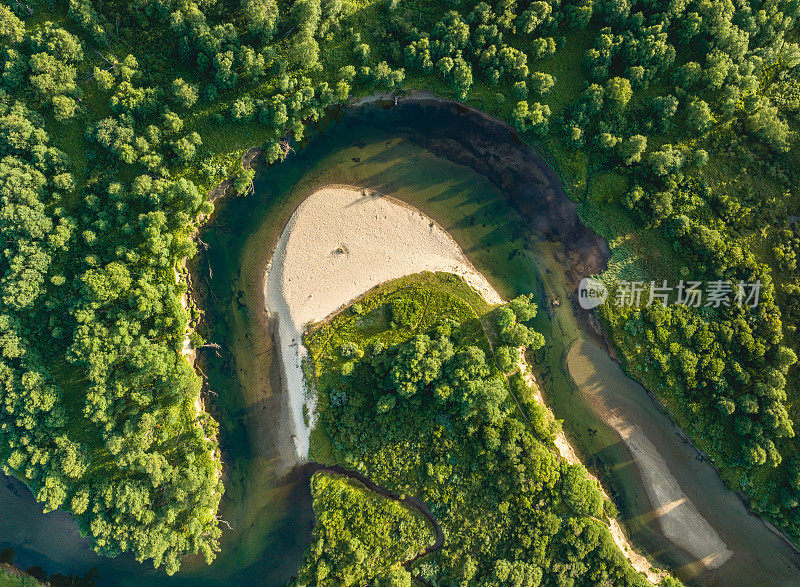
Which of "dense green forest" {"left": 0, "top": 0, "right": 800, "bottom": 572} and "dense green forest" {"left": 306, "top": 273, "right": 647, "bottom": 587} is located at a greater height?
"dense green forest" {"left": 0, "top": 0, "right": 800, "bottom": 572}

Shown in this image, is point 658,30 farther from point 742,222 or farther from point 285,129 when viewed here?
point 285,129

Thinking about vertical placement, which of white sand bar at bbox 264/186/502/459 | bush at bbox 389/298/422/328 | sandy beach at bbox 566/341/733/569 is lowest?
sandy beach at bbox 566/341/733/569

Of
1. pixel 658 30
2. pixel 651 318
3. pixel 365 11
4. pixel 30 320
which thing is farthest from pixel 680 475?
pixel 30 320

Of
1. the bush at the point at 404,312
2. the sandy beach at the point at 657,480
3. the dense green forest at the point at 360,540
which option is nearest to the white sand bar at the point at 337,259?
the bush at the point at 404,312

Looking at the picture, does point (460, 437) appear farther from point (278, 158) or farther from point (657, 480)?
point (278, 158)

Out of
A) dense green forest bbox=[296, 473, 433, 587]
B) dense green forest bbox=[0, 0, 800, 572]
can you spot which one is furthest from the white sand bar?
dense green forest bbox=[0, 0, 800, 572]

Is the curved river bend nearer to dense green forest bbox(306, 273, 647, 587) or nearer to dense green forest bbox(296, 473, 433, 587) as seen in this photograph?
dense green forest bbox(296, 473, 433, 587)
